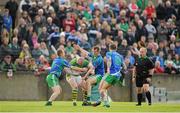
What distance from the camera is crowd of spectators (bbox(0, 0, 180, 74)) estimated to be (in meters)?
34.0

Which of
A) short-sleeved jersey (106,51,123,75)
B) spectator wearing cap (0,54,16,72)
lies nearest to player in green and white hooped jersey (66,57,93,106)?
short-sleeved jersey (106,51,123,75)

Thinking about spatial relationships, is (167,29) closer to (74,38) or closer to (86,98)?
(74,38)

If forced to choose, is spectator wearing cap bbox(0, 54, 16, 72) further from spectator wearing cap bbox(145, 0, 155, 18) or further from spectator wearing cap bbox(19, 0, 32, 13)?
spectator wearing cap bbox(145, 0, 155, 18)

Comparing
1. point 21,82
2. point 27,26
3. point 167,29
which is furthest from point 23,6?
point 167,29

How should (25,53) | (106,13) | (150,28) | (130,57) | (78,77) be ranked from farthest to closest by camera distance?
(150,28) < (106,13) < (130,57) < (25,53) < (78,77)

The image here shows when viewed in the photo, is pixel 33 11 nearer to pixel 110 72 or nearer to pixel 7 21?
pixel 7 21

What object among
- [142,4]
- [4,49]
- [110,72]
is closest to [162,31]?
[142,4]

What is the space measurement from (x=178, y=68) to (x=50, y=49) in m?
5.95

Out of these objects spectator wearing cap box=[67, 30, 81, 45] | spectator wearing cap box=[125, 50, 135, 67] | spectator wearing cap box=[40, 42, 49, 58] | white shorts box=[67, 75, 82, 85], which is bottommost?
white shorts box=[67, 75, 82, 85]

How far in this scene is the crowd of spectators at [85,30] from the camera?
111 feet

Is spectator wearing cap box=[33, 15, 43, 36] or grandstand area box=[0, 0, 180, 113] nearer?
grandstand area box=[0, 0, 180, 113]

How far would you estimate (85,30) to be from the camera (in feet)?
115

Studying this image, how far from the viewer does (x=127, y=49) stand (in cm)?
3497

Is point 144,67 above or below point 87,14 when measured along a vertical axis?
below
